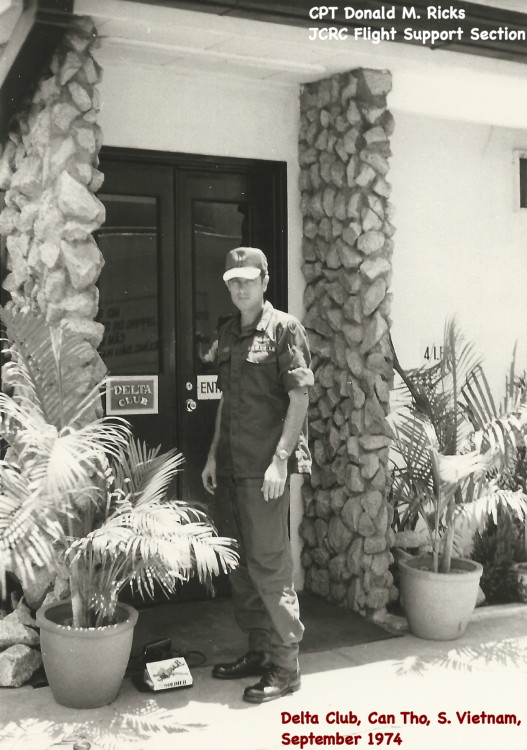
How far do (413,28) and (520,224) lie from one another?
242 centimetres

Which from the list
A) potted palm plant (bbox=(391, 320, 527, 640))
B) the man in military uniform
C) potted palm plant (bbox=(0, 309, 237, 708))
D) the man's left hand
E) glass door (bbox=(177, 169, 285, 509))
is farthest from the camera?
glass door (bbox=(177, 169, 285, 509))

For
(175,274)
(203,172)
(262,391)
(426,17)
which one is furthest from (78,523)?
(426,17)

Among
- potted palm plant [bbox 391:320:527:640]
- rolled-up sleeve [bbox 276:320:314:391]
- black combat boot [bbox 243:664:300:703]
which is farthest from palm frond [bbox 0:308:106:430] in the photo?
potted palm plant [bbox 391:320:527:640]

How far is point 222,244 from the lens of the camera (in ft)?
18.7

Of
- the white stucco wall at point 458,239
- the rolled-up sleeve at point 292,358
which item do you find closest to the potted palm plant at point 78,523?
the rolled-up sleeve at point 292,358

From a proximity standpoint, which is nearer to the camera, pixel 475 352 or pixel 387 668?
pixel 387 668

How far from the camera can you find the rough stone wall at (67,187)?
4.31m

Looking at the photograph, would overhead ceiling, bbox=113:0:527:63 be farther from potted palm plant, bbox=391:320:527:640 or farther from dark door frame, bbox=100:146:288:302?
potted palm plant, bbox=391:320:527:640

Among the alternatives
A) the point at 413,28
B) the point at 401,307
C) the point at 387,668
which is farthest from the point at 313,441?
the point at 413,28

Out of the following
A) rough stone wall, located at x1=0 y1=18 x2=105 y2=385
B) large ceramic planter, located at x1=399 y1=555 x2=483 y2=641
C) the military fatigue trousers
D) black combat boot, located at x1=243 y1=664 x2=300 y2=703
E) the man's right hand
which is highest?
rough stone wall, located at x1=0 y1=18 x2=105 y2=385

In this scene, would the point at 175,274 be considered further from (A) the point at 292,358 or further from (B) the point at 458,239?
(B) the point at 458,239

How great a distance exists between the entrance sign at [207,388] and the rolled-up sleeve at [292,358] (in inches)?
55.7

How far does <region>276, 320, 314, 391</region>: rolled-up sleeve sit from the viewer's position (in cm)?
420

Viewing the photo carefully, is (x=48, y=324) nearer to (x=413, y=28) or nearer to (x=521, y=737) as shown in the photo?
(x=413, y=28)
